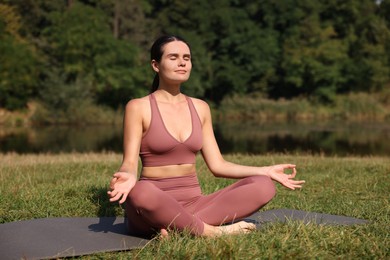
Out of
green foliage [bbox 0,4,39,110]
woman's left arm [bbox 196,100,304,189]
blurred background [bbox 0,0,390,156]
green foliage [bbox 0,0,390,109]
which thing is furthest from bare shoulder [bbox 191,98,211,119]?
green foliage [bbox 0,0,390,109]

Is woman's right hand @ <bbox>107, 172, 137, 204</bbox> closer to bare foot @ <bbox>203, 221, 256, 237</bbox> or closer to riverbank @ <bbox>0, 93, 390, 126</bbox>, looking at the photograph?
bare foot @ <bbox>203, 221, 256, 237</bbox>

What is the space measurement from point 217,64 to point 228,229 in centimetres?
3887

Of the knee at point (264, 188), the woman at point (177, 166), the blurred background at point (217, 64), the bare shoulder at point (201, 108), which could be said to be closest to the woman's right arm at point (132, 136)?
the woman at point (177, 166)

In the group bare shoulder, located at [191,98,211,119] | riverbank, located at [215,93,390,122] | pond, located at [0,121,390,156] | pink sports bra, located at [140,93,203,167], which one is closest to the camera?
pink sports bra, located at [140,93,203,167]

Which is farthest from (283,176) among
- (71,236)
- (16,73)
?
(16,73)

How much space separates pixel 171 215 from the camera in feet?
11.7

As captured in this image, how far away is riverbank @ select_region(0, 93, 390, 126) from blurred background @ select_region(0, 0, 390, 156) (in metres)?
0.08

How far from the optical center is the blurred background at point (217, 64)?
107 feet

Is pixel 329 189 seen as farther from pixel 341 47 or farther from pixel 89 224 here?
pixel 341 47

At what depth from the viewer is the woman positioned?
12.4 ft

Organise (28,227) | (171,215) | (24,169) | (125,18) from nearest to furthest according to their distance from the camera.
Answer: (171,215) → (28,227) → (24,169) → (125,18)

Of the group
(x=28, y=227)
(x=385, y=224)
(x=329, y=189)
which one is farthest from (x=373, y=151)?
(x=28, y=227)

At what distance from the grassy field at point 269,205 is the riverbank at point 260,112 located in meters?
24.5

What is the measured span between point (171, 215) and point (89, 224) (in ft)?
3.39
